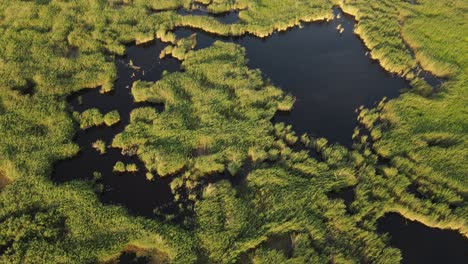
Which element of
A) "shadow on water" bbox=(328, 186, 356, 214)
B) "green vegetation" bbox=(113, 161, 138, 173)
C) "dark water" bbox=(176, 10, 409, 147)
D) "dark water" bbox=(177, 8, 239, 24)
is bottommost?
"shadow on water" bbox=(328, 186, 356, 214)

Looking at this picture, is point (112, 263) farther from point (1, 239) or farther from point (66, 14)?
point (66, 14)

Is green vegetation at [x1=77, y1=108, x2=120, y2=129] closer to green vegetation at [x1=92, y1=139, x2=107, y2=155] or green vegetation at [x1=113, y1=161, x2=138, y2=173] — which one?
green vegetation at [x1=92, y1=139, x2=107, y2=155]

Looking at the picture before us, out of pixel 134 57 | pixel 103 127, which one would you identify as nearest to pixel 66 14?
pixel 134 57

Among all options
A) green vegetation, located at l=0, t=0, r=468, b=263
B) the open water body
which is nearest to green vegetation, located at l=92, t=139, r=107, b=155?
green vegetation, located at l=0, t=0, r=468, b=263

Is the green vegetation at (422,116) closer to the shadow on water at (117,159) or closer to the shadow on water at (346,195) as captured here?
the shadow on water at (346,195)


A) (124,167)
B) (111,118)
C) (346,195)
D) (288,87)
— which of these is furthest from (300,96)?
(124,167)

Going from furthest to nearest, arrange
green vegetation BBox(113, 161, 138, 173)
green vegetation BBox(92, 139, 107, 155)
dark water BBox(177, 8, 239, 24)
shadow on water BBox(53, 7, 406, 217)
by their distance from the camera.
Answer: dark water BBox(177, 8, 239, 24), green vegetation BBox(92, 139, 107, 155), green vegetation BBox(113, 161, 138, 173), shadow on water BBox(53, 7, 406, 217)
